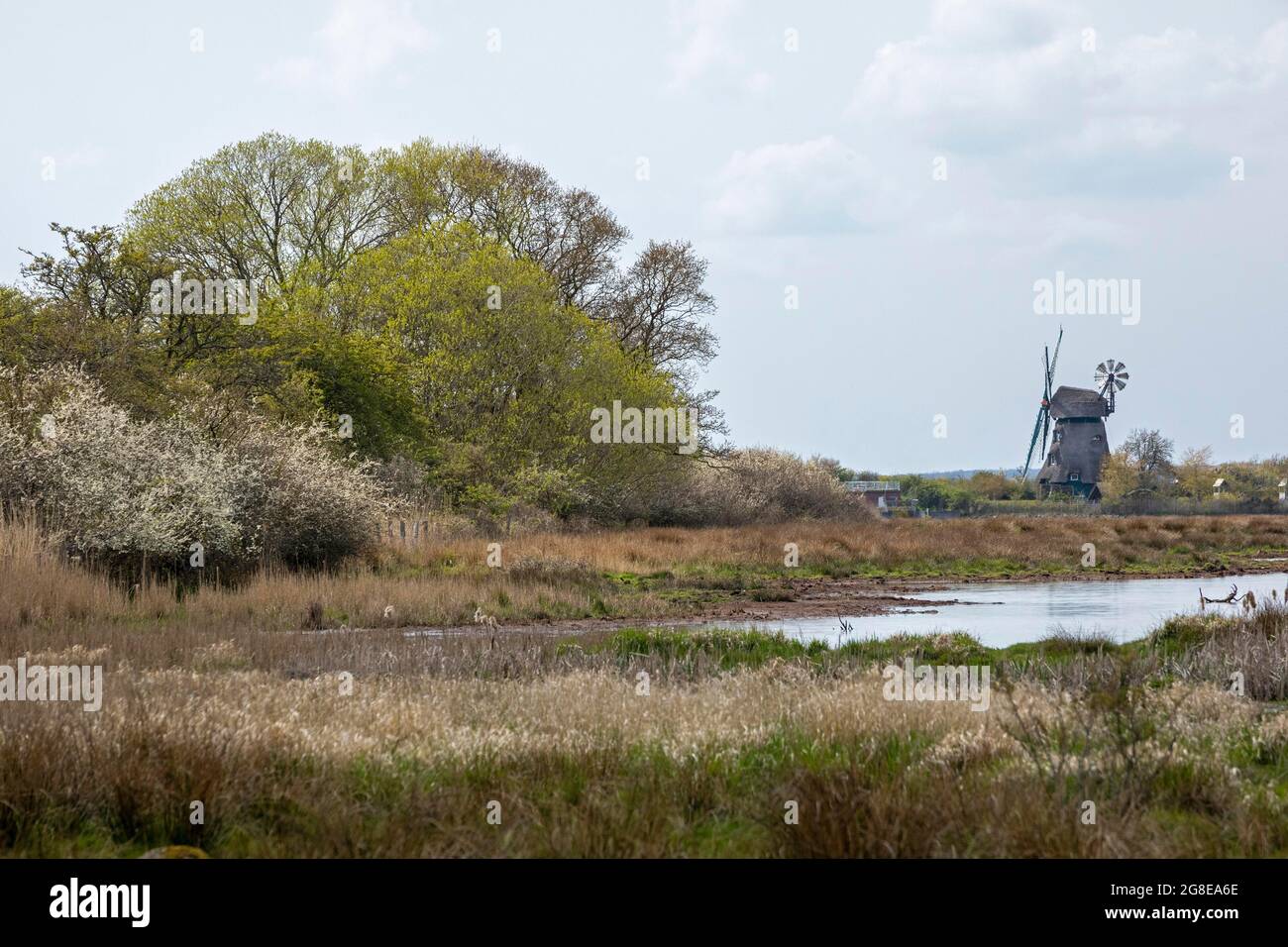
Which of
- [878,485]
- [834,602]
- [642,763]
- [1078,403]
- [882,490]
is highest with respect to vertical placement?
[1078,403]

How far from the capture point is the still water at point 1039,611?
2233cm

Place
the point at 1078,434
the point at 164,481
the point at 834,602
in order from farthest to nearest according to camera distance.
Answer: the point at 1078,434 < the point at 834,602 < the point at 164,481

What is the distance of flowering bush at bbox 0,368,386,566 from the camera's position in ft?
74.6

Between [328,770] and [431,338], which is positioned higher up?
[431,338]

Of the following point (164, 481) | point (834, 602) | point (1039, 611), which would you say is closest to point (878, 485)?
point (834, 602)

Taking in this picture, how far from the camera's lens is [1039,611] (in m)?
27.9

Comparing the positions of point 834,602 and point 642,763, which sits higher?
point 642,763

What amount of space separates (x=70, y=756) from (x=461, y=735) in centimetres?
269

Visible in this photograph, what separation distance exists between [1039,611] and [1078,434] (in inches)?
3488

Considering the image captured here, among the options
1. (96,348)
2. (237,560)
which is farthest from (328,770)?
(96,348)

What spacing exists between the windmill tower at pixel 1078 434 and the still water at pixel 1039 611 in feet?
236

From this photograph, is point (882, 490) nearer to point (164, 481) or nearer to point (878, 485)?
point (878, 485)
